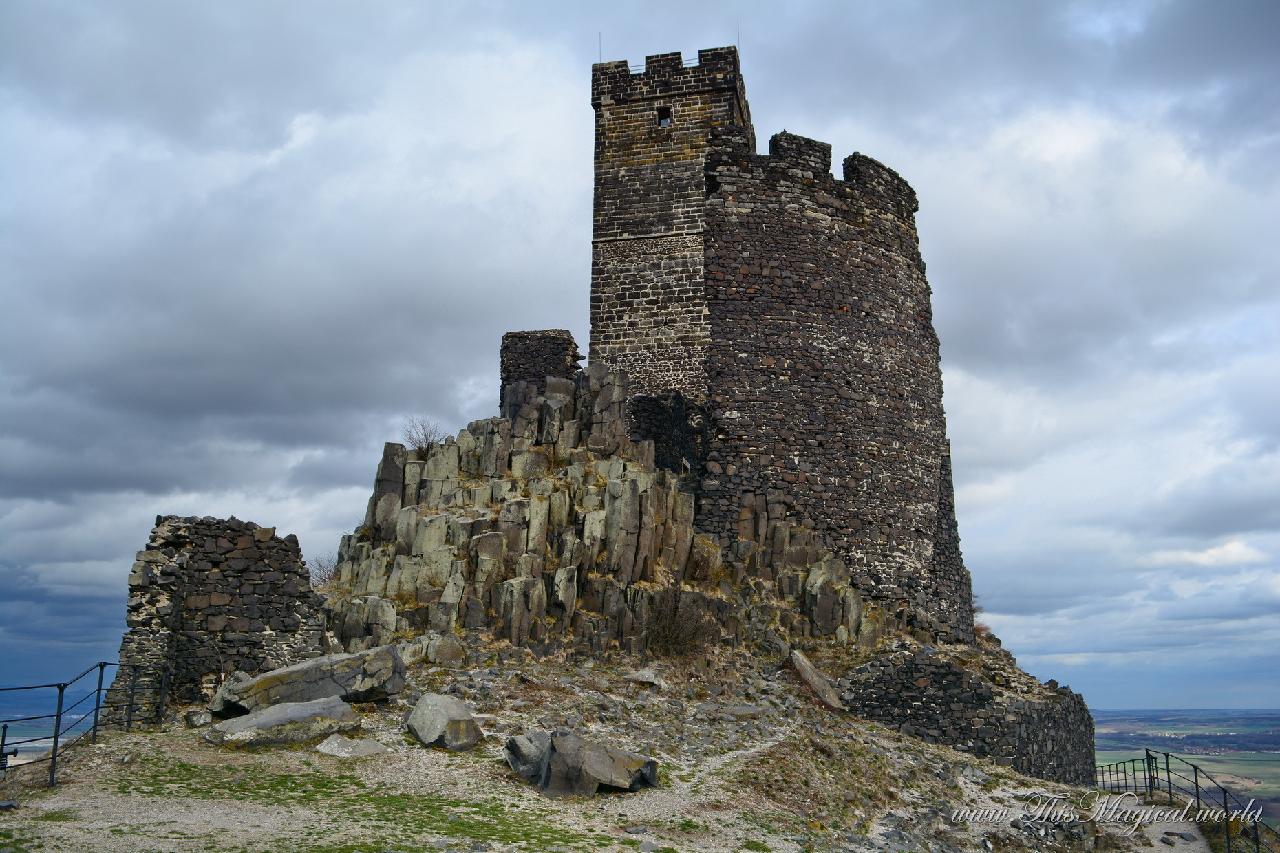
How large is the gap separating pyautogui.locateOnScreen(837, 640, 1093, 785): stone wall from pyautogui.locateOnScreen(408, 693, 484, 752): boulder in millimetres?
9901

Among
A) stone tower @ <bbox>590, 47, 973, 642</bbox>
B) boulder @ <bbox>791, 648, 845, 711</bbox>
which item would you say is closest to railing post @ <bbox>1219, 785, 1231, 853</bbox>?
boulder @ <bbox>791, 648, 845, 711</bbox>

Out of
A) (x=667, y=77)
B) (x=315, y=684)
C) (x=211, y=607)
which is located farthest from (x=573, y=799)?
(x=667, y=77)

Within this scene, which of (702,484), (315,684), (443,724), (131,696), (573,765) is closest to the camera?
(573,765)

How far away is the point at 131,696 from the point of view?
55.1 ft

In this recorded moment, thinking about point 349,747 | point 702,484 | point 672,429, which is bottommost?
point 349,747

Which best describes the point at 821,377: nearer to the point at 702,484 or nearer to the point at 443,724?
the point at 702,484

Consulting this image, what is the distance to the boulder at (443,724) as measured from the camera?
49.3 feet

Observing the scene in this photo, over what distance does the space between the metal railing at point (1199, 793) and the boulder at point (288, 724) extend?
14.1m

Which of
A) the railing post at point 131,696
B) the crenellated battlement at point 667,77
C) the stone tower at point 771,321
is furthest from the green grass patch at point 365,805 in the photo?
the crenellated battlement at point 667,77

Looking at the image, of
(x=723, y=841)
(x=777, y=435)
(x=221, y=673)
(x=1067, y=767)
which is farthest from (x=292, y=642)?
(x=1067, y=767)

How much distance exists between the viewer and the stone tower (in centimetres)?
2558

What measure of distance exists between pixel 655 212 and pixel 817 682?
12.7m

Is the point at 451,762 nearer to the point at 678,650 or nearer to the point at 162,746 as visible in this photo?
the point at 162,746

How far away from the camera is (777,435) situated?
2566 centimetres
